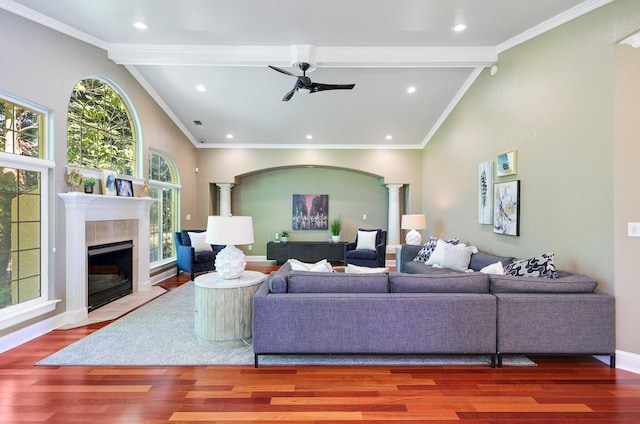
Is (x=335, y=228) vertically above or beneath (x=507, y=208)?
beneath

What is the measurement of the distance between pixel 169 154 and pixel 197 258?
2163 millimetres

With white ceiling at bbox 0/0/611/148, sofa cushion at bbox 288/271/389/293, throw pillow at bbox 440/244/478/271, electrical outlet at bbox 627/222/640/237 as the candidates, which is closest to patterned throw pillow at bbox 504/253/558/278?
electrical outlet at bbox 627/222/640/237

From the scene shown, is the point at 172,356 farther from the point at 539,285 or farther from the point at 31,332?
the point at 539,285

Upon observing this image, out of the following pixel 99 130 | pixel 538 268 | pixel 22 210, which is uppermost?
pixel 99 130

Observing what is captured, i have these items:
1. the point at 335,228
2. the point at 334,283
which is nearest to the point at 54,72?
the point at 334,283

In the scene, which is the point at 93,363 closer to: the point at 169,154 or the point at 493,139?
the point at 169,154

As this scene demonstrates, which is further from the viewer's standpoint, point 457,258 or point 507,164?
point 457,258

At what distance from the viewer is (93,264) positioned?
4004 millimetres

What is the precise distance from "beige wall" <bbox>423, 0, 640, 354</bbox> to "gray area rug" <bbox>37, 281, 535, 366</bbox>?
123cm

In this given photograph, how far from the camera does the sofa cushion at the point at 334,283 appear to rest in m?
2.58

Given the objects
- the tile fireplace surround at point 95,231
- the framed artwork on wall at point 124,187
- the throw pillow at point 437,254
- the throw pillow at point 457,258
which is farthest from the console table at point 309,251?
the framed artwork on wall at point 124,187

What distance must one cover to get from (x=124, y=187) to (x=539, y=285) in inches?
210

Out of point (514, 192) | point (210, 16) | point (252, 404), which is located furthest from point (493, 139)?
point (252, 404)

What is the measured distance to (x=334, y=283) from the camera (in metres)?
2.59
